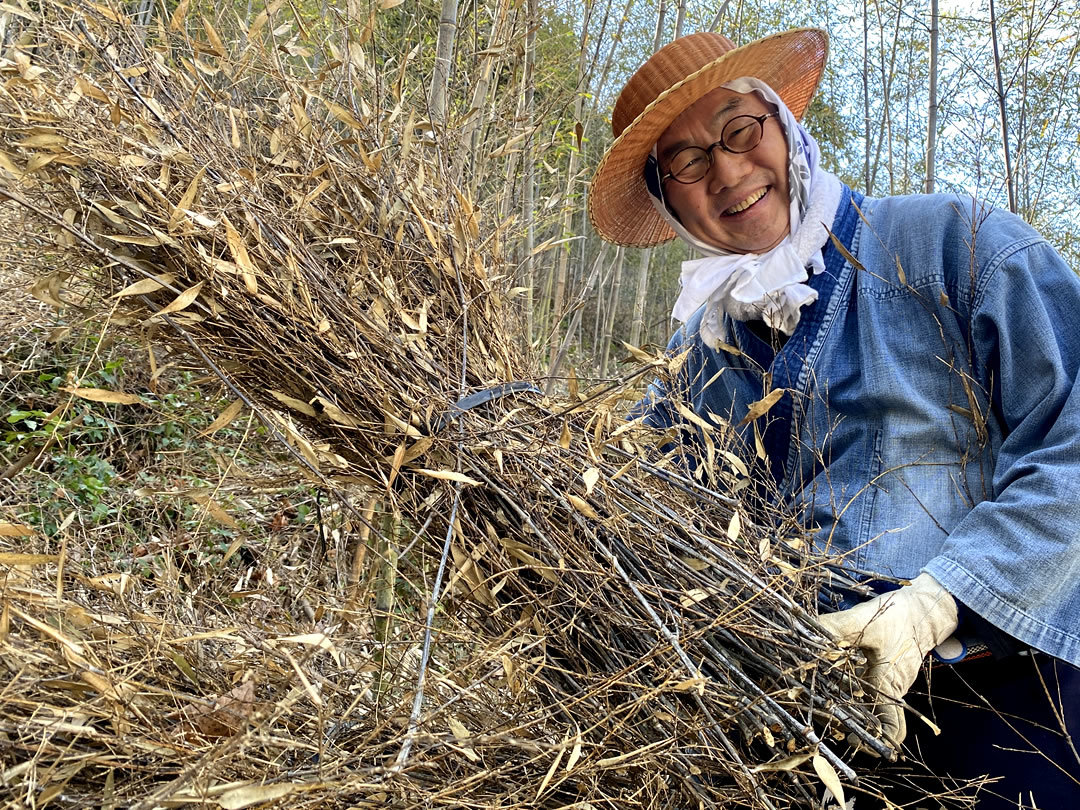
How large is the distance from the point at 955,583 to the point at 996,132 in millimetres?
5281

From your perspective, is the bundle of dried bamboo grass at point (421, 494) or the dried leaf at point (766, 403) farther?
the dried leaf at point (766, 403)

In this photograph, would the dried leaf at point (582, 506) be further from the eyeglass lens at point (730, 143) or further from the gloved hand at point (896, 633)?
the eyeglass lens at point (730, 143)

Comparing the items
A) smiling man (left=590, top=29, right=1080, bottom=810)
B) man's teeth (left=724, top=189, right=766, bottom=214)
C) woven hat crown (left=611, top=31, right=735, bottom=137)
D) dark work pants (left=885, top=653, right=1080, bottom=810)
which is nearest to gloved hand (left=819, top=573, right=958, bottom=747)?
smiling man (left=590, top=29, right=1080, bottom=810)

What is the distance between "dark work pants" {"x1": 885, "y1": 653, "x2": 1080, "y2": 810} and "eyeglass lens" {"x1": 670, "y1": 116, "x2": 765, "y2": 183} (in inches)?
42.4

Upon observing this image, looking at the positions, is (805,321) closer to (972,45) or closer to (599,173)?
(599,173)

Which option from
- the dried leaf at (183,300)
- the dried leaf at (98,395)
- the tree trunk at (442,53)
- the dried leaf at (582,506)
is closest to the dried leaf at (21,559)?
the dried leaf at (98,395)

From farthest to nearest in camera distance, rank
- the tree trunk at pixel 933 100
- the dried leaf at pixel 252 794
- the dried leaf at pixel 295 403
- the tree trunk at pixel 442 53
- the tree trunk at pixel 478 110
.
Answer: the tree trunk at pixel 933 100, the tree trunk at pixel 442 53, the tree trunk at pixel 478 110, the dried leaf at pixel 295 403, the dried leaf at pixel 252 794

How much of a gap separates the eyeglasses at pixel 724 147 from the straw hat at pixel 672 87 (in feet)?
0.26

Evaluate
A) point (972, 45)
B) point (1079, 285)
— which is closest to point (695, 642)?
point (1079, 285)

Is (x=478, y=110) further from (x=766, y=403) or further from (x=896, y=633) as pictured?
(x=896, y=633)

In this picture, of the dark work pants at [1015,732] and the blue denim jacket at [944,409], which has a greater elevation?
the blue denim jacket at [944,409]

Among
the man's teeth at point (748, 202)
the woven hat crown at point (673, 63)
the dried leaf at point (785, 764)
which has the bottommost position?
the dried leaf at point (785, 764)

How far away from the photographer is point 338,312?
1.09 m

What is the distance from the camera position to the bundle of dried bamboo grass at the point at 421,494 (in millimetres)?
932
